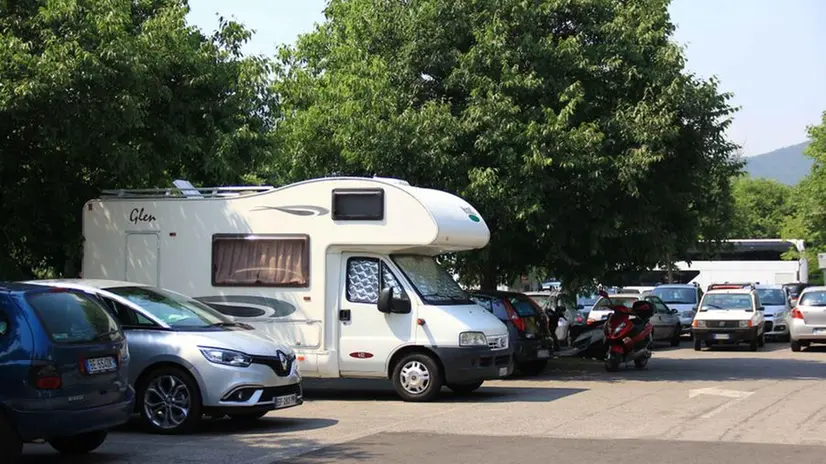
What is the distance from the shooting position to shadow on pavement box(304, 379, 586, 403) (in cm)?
1588

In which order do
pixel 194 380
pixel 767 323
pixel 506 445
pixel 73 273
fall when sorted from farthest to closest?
1. pixel 767 323
2. pixel 73 273
3. pixel 194 380
4. pixel 506 445

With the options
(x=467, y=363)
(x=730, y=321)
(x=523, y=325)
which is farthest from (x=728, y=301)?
(x=467, y=363)

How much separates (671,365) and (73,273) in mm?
12250

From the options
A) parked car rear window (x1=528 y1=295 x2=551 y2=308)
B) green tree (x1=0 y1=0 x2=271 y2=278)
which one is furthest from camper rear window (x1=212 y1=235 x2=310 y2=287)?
parked car rear window (x1=528 y1=295 x2=551 y2=308)

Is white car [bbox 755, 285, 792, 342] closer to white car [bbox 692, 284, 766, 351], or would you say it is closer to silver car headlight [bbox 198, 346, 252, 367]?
white car [bbox 692, 284, 766, 351]

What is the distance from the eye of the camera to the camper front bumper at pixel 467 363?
49.1ft

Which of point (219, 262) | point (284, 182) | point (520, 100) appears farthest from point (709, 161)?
point (219, 262)

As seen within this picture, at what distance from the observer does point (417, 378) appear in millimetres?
15211

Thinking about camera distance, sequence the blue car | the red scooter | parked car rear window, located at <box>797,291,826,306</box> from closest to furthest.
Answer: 1. the blue car
2. the red scooter
3. parked car rear window, located at <box>797,291,826,306</box>

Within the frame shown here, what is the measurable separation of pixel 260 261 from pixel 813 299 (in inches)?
664

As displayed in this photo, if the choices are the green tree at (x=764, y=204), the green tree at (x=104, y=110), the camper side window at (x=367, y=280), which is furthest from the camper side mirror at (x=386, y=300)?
the green tree at (x=764, y=204)

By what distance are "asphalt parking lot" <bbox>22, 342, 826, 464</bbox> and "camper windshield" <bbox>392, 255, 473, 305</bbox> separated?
1.44m

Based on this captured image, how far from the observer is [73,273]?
18.4 meters

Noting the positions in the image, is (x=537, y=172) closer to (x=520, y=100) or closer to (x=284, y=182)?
(x=520, y=100)
